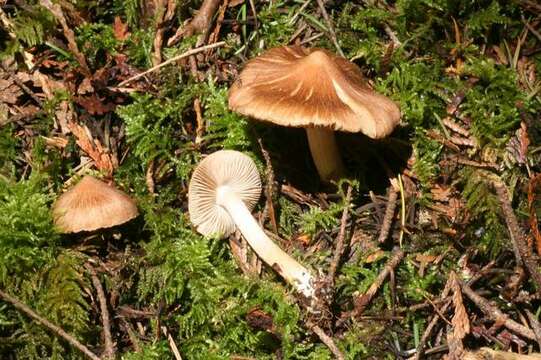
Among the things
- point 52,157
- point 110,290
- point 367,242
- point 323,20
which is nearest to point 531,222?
point 367,242

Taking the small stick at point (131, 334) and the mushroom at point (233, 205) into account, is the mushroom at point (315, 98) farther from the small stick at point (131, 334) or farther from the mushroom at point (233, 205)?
the small stick at point (131, 334)

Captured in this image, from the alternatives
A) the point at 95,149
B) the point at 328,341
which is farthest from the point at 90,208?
the point at 328,341

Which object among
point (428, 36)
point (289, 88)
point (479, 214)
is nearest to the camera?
point (289, 88)

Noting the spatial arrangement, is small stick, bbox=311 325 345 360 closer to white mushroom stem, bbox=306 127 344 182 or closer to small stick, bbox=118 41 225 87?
white mushroom stem, bbox=306 127 344 182

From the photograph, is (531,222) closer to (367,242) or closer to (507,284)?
(507,284)

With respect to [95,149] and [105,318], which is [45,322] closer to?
[105,318]
